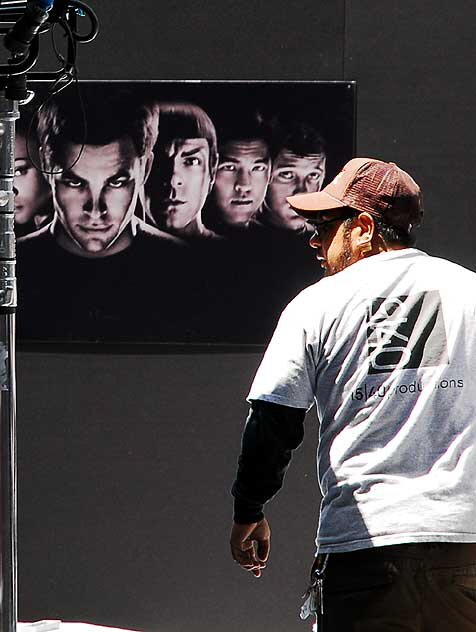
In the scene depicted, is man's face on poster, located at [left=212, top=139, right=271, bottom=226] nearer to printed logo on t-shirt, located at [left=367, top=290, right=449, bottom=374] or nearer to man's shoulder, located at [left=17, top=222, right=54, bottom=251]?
man's shoulder, located at [left=17, top=222, right=54, bottom=251]

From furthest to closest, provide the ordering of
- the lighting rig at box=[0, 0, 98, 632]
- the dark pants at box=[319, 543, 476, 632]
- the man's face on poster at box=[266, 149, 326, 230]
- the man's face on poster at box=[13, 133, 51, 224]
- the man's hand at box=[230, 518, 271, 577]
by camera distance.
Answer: the man's face on poster at box=[13, 133, 51, 224], the man's face on poster at box=[266, 149, 326, 230], the lighting rig at box=[0, 0, 98, 632], the man's hand at box=[230, 518, 271, 577], the dark pants at box=[319, 543, 476, 632]

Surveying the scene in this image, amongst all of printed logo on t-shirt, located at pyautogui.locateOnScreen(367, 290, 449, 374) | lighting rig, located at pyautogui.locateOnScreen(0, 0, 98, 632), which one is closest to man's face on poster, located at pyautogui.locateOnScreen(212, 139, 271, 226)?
lighting rig, located at pyautogui.locateOnScreen(0, 0, 98, 632)

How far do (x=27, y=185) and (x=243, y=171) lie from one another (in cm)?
106

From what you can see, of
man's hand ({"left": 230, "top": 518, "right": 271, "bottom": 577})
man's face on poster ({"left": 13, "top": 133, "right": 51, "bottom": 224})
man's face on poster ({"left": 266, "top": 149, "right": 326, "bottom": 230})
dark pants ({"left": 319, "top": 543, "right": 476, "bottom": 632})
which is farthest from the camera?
man's face on poster ({"left": 13, "top": 133, "right": 51, "bottom": 224})

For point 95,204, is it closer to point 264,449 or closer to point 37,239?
point 37,239

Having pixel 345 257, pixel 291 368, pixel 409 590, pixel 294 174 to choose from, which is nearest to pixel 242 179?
pixel 294 174

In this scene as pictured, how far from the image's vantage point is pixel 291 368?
3.04 metres

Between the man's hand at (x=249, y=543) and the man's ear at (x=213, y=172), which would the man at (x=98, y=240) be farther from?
the man's hand at (x=249, y=543)

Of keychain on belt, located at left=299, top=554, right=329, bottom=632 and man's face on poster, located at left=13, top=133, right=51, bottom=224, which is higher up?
man's face on poster, located at left=13, top=133, right=51, bottom=224

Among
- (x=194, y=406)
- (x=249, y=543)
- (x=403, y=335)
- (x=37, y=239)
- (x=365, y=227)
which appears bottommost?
(x=194, y=406)

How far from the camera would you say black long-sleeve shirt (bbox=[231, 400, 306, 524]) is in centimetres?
306

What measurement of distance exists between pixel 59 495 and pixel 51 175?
157 centimetres

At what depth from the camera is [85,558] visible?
5.75 metres

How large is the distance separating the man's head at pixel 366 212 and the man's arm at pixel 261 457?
47cm
